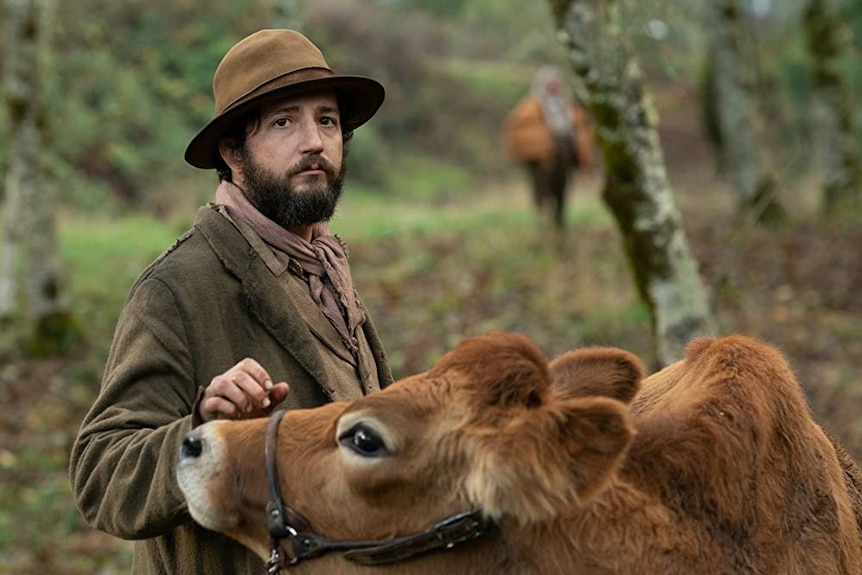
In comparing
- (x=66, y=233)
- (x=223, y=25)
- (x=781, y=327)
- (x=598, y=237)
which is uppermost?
(x=223, y=25)

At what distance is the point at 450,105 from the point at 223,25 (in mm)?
10795

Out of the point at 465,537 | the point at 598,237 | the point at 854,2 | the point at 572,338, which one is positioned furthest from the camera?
the point at 854,2

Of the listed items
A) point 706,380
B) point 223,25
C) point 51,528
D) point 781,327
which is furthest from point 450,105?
point 706,380

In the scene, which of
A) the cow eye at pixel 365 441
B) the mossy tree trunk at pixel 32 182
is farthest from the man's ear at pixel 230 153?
the mossy tree trunk at pixel 32 182

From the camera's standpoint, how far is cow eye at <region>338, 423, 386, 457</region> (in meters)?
2.50

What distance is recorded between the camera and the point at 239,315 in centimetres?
313

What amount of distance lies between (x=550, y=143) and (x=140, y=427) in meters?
12.5

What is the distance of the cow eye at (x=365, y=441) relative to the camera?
250 centimetres

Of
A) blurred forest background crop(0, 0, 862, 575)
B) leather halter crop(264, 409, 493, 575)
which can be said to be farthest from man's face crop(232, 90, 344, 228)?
blurred forest background crop(0, 0, 862, 575)

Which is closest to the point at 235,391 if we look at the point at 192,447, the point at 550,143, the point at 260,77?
the point at 192,447

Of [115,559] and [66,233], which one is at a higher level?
[66,233]

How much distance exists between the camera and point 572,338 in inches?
380

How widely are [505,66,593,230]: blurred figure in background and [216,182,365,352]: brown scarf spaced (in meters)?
11.2

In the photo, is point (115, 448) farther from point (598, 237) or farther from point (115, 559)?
point (598, 237)
